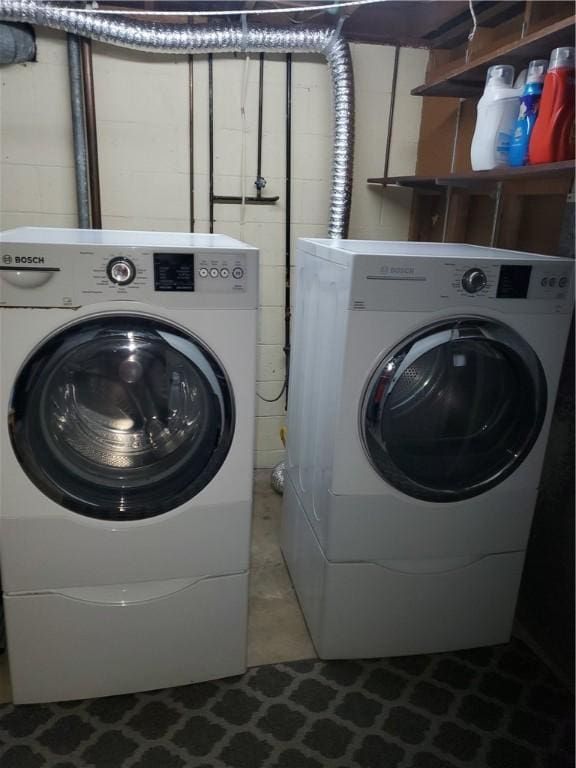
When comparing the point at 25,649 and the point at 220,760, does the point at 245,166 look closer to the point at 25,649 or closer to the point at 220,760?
the point at 25,649

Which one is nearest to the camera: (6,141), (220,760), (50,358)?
(50,358)

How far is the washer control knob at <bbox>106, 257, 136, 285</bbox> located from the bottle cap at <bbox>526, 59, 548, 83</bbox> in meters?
1.37

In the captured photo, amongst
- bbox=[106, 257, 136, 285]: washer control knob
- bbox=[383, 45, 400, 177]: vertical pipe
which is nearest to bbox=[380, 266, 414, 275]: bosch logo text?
bbox=[106, 257, 136, 285]: washer control knob

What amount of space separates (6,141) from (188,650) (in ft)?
7.22

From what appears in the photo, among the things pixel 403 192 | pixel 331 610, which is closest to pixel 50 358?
pixel 331 610

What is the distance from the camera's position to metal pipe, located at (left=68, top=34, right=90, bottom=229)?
2.40m

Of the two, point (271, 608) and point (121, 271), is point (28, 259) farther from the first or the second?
point (271, 608)

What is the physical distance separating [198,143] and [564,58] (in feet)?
5.17

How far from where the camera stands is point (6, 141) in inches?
98.0

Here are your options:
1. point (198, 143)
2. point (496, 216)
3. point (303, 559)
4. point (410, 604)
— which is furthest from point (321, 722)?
point (198, 143)

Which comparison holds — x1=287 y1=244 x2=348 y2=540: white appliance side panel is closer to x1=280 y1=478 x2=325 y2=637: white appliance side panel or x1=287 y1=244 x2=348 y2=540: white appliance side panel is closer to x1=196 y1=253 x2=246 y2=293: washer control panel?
x1=280 y1=478 x2=325 y2=637: white appliance side panel

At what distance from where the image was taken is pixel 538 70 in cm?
178

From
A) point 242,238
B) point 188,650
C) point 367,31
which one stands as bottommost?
point 188,650

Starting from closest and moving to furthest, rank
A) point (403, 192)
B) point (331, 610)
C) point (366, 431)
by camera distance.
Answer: point (366, 431) → point (331, 610) → point (403, 192)
